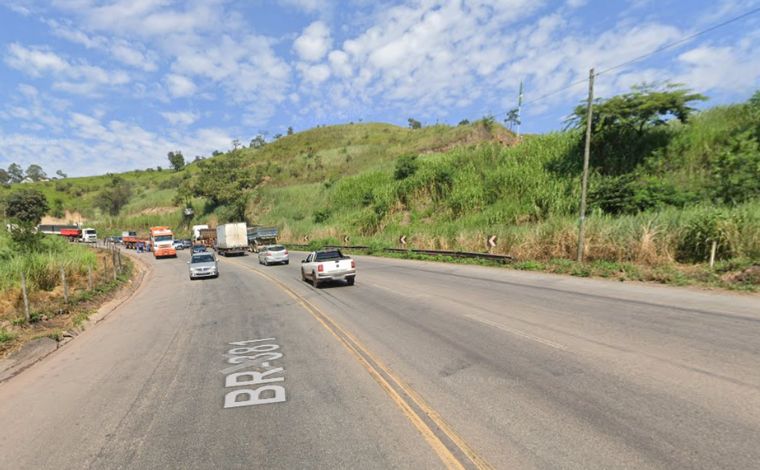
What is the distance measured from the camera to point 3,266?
1397cm

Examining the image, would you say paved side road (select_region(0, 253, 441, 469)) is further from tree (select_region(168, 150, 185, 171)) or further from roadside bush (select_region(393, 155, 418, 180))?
tree (select_region(168, 150, 185, 171))

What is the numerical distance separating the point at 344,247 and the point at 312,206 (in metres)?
21.7

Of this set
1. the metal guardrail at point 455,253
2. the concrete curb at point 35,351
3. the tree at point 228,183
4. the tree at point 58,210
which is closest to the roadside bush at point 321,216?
the metal guardrail at point 455,253

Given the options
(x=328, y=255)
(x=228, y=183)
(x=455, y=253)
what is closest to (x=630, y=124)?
(x=455, y=253)

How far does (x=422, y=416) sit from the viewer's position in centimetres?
457

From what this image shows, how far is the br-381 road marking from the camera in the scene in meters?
5.36

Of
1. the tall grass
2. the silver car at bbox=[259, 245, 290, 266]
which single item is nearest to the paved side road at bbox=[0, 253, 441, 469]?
the tall grass

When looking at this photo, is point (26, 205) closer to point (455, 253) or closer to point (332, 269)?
point (455, 253)

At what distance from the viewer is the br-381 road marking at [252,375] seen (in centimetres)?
536

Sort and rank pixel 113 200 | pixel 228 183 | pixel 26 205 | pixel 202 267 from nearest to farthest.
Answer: pixel 202 267
pixel 228 183
pixel 26 205
pixel 113 200

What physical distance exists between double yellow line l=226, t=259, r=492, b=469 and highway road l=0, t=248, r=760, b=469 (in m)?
0.02

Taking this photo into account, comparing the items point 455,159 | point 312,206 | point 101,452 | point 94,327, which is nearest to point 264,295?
point 94,327

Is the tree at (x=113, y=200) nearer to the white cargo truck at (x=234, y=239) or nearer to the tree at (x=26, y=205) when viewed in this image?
the tree at (x=26, y=205)

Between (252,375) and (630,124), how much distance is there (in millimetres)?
29537
